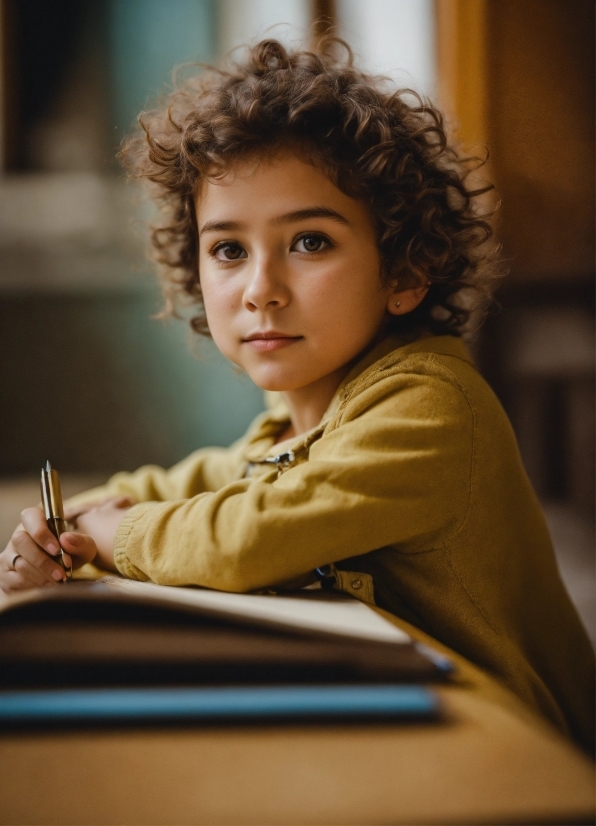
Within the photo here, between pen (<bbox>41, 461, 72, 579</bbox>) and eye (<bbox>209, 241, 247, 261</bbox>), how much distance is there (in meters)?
0.28

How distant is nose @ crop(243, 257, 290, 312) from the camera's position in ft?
2.30

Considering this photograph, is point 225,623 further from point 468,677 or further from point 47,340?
point 47,340

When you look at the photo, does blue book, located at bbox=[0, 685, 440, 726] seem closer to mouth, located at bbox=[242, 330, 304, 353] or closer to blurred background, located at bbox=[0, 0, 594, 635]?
mouth, located at bbox=[242, 330, 304, 353]

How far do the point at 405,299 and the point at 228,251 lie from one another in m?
0.20

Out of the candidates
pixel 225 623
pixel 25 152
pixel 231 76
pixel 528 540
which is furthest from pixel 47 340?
pixel 225 623

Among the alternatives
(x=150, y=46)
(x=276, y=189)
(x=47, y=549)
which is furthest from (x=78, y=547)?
(x=150, y=46)

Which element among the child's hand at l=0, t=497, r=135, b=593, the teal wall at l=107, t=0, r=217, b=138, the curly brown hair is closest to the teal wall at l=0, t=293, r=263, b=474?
the teal wall at l=107, t=0, r=217, b=138

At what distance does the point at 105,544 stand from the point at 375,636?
365 mm

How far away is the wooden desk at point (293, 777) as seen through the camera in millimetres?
304

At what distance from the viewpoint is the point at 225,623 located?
0.38 metres

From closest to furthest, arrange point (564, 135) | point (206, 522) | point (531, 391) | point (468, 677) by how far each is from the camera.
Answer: point (468, 677), point (206, 522), point (564, 135), point (531, 391)

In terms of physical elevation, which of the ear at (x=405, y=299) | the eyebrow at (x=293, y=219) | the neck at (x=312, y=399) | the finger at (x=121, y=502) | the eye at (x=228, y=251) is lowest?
Result: the finger at (x=121, y=502)

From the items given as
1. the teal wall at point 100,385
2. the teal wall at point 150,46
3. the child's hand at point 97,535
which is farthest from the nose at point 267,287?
the teal wall at point 150,46

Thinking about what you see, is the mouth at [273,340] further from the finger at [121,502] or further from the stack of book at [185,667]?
the stack of book at [185,667]
